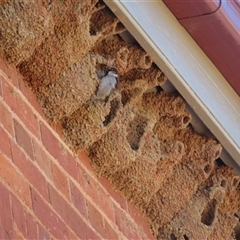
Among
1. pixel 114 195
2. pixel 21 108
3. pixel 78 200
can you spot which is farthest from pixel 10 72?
pixel 114 195

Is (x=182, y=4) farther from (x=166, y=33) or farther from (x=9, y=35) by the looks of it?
(x=9, y=35)

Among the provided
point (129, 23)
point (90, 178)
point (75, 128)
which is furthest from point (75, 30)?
point (90, 178)

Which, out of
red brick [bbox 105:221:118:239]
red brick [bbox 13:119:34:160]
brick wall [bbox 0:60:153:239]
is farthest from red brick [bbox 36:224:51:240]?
red brick [bbox 105:221:118:239]

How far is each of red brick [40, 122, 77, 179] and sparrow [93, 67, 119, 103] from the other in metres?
0.23

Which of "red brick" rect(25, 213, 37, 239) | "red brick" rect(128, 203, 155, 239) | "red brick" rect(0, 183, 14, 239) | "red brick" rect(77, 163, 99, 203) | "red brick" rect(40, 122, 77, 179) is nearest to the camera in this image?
"red brick" rect(0, 183, 14, 239)

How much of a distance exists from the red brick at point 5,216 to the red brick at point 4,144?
0.12 m

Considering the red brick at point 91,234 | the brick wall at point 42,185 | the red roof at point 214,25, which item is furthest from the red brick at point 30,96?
the red roof at point 214,25

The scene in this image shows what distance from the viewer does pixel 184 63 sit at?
262 centimetres

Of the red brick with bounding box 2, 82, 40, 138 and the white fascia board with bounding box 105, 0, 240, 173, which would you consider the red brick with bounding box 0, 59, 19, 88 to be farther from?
the white fascia board with bounding box 105, 0, 240, 173

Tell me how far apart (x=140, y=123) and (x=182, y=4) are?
54 cm

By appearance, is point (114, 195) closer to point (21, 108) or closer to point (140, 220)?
point (140, 220)

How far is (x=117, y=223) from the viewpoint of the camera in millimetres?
2742

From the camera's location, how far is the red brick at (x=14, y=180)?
212cm

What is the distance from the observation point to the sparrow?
8.56 feet
